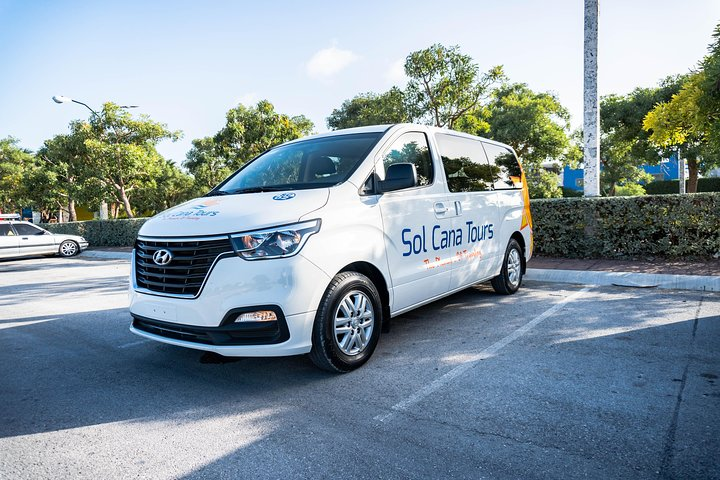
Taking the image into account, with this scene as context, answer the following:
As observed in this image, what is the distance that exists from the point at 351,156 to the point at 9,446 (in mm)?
3130

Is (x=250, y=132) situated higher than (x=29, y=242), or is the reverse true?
(x=250, y=132)

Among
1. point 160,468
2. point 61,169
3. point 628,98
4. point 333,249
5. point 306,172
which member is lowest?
point 160,468

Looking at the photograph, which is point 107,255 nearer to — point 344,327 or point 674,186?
point 344,327

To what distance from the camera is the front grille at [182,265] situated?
10.9 ft

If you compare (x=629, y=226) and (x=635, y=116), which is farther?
(x=635, y=116)

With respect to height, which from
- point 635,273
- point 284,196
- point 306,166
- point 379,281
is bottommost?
point 635,273

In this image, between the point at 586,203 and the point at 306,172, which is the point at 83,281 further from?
the point at 586,203

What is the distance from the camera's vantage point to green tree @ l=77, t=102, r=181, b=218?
20.2m

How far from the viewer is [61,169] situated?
78.9ft

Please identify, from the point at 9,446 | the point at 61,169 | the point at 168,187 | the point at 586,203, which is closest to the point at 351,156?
the point at 9,446

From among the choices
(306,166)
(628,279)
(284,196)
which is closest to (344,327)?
(284,196)

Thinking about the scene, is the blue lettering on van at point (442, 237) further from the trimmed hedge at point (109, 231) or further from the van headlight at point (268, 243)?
the trimmed hedge at point (109, 231)

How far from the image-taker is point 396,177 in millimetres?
4000

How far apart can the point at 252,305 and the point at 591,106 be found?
9.00m
